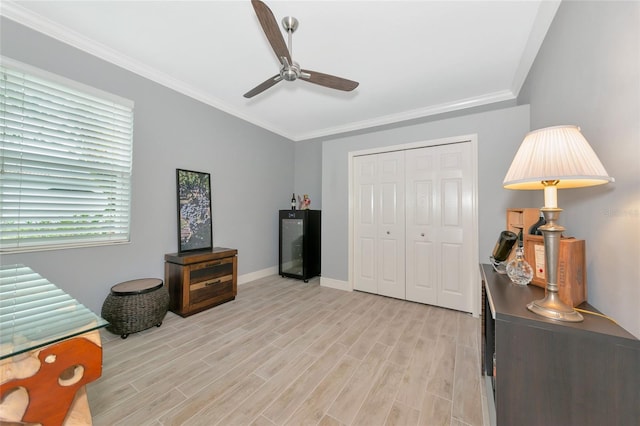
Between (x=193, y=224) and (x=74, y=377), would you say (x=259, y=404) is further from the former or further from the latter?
(x=193, y=224)

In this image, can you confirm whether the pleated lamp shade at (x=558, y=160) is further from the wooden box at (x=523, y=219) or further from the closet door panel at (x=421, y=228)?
the closet door panel at (x=421, y=228)

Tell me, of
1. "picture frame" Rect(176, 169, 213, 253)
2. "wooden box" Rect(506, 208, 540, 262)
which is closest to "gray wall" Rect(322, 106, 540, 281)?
"wooden box" Rect(506, 208, 540, 262)

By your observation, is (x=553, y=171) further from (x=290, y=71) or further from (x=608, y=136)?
(x=290, y=71)

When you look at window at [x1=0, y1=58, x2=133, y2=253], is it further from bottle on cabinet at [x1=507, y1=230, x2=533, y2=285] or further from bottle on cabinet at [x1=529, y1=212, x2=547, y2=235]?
bottle on cabinet at [x1=529, y1=212, x2=547, y2=235]

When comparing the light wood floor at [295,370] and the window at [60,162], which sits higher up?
the window at [60,162]

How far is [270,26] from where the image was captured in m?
1.57

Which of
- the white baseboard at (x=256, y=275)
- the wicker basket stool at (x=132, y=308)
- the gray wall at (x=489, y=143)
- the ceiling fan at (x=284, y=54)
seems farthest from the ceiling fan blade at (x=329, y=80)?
the white baseboard at (x=256, y=275)

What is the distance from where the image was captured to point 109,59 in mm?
2387

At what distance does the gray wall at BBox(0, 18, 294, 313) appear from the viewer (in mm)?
2102

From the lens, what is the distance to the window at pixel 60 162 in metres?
1.87

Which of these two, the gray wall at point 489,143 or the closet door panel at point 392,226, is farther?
the closet door panel at point 392,226

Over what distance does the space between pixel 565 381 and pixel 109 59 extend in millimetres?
4124

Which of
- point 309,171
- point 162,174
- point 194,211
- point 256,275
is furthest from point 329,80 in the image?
point 256,275

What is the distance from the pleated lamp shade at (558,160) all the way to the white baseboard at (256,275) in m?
3.69
